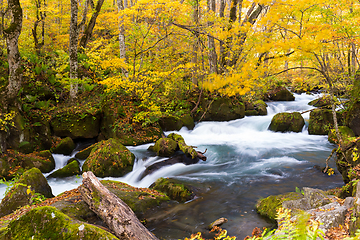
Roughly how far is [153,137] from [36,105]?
5.64 metres

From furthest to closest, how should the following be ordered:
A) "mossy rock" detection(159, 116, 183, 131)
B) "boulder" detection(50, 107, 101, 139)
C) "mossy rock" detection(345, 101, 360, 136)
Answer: "mossy rock" detection(159, 116, 183, 131), "boulder" detection(50, 107, 101, 139), "mossy rock" detection(345, 101, 360, 136)

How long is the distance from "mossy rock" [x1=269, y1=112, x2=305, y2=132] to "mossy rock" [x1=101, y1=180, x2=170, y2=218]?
874 cm

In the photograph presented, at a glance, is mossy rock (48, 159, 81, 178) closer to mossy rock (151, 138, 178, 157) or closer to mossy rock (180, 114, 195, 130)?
mossy rock (151, 138, 178, 157)

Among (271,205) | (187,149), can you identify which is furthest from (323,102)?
(271,205)

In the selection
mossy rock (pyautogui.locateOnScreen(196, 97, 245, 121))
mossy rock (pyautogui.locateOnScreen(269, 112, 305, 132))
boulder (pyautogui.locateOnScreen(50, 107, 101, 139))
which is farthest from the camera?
mossy rock (pyautogui.locateOnScreen(196, 97, 245, 121))

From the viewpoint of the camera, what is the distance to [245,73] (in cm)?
757

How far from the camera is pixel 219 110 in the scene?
45.1 ft

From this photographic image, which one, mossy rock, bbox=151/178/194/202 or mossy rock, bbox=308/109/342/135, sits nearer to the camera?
mossy rock, bbox=151/178/194/202

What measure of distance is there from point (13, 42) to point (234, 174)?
362 inches

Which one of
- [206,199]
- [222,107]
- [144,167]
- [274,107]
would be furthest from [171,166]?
[274,107]

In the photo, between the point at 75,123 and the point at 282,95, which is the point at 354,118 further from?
the point at 75,123

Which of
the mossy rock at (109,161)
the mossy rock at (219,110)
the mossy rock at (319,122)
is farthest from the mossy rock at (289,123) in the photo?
the mossy rock at (109,161)

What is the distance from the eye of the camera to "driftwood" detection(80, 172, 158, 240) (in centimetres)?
311

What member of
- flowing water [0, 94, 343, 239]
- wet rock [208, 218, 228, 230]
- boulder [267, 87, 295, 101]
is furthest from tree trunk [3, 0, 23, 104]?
boulder [267, 87, 295, 101]
